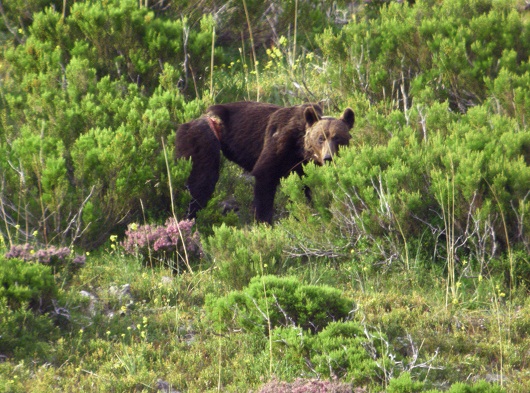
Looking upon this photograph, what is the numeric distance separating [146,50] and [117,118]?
1.75 meters

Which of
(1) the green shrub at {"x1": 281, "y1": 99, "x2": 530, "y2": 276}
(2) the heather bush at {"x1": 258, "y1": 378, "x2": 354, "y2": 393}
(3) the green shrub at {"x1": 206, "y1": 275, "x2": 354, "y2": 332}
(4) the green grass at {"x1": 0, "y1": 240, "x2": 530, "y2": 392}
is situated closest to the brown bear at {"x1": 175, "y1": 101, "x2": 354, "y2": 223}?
(1) the green shrub at {"x1": 281, "y1": 99, "x2": 530, "y2": 276}

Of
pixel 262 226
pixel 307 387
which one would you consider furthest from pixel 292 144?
pixel 307 387

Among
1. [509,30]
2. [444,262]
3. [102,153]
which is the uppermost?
[509,30]

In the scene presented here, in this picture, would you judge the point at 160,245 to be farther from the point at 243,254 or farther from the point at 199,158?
the point at 199,158

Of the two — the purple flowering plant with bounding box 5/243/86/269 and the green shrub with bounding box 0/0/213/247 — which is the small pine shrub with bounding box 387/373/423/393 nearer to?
the purple flowering plant with bounding box 5/243/86/269

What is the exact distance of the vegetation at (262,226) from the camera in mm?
4889

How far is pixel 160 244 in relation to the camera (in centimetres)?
657

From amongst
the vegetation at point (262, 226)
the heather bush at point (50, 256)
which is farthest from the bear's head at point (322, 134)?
the heather bush at point (50, 256)

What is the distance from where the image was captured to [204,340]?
5.26m

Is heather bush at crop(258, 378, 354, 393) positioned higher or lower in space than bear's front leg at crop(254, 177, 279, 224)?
higher

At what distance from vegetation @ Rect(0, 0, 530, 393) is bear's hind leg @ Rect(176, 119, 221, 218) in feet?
0.56

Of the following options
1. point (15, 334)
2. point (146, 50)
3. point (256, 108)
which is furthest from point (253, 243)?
point (146, 50)

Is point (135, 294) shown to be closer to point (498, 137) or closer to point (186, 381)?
point (186, 381)

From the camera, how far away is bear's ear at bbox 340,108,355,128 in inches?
322
